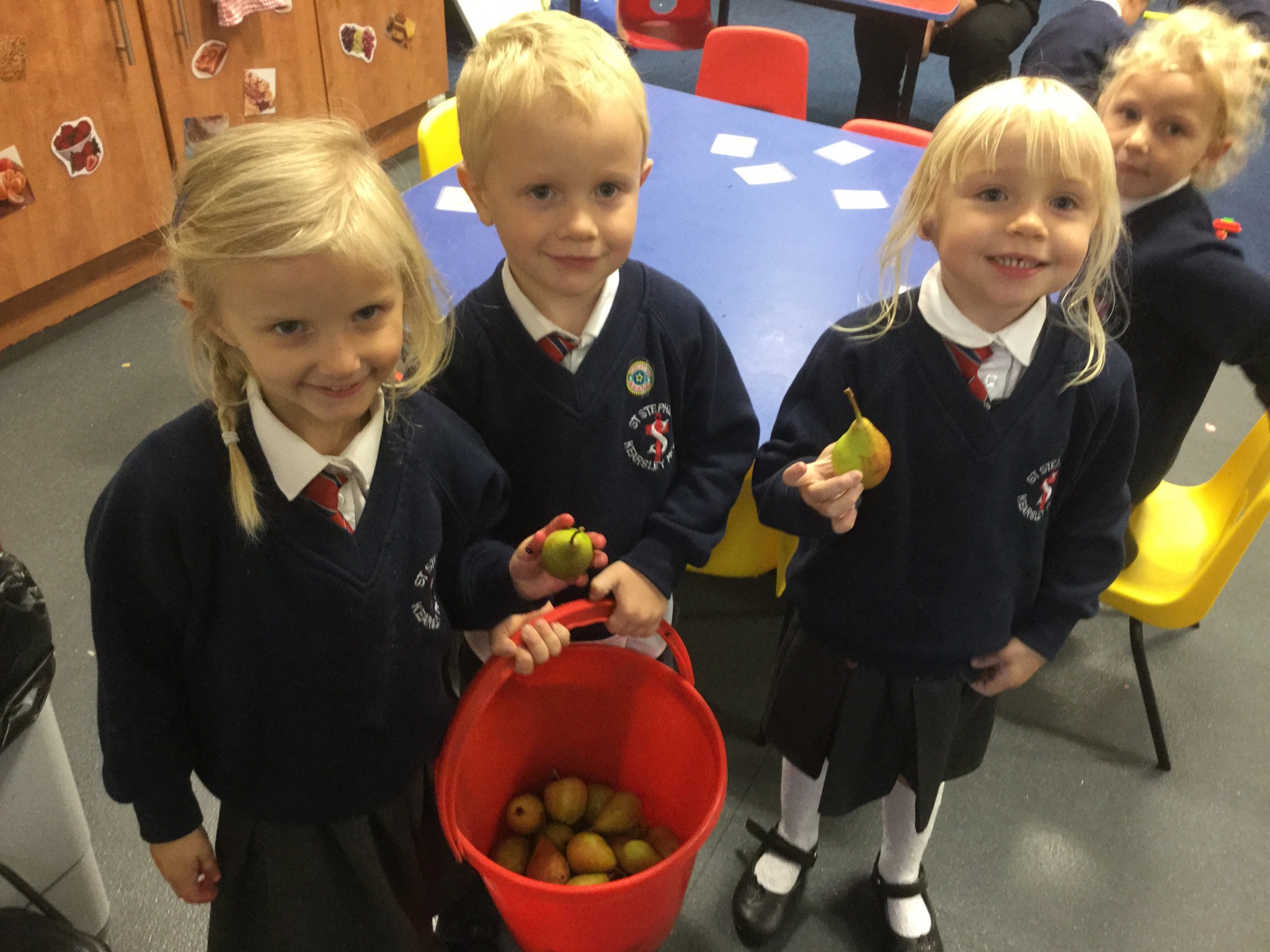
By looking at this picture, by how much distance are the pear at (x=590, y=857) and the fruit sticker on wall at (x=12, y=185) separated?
264cm

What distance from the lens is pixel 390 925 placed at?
1229 mm

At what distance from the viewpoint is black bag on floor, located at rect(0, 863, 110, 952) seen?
3.88ft

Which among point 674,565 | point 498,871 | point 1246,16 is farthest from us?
point 1246,16

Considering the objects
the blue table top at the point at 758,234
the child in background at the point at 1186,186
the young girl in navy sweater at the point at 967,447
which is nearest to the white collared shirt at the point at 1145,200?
the child in background at the point at 1186,186

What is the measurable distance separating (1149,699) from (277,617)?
1.74 metres

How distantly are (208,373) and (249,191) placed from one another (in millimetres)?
199

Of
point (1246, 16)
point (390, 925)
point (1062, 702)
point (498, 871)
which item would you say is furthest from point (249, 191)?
point (1246, 16)

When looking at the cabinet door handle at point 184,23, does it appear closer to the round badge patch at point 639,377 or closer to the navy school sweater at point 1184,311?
the round badge patch at point 639,377

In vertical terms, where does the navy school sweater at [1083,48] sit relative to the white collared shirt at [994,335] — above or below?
above

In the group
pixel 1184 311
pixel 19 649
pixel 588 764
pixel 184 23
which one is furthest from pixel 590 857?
pixel 184 23

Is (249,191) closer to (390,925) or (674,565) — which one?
(674,565)

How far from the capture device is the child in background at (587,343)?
1028 mm

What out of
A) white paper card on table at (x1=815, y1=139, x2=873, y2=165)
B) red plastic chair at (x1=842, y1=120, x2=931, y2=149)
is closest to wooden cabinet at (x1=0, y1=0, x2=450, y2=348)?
white paper card on table at (x1=815, y1=139, x2=873, y2=165)

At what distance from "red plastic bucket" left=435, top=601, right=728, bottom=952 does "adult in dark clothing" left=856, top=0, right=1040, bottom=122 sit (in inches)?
138
